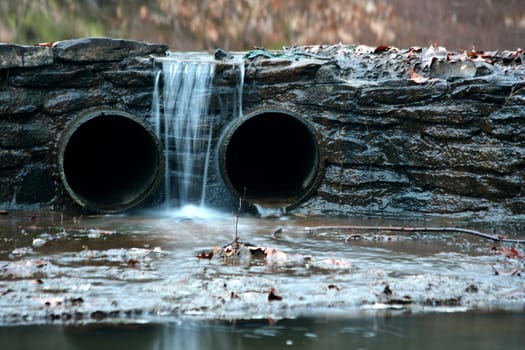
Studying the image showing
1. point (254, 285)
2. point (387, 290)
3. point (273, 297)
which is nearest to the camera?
point (273, 297)

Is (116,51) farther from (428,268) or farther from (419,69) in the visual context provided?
(428,268)

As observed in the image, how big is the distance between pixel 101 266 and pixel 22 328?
131 cm

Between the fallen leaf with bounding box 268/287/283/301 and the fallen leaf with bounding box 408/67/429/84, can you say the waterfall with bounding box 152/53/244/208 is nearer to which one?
the fallen leaf with bounding box 408/67/429/84

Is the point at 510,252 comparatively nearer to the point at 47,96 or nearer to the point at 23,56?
the point at 47,96

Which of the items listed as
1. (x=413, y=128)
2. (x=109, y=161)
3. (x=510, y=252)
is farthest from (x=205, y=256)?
(x=109, y=161)

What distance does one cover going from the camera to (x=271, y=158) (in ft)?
32.8

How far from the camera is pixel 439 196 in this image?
791 cm

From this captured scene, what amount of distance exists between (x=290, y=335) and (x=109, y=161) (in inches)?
251

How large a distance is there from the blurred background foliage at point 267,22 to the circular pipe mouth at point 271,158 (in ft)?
25.0

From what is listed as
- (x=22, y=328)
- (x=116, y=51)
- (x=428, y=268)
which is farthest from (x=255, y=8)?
(x=22, y=328)

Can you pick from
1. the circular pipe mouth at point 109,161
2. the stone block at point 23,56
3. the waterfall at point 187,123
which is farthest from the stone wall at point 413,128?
the stone block at point 23,56

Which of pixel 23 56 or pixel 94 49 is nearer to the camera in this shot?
pixel 23 56

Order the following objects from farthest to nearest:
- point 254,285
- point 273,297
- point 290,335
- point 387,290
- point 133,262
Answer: point 133,262
point 254,285
point 387,290
point 273,297
point 290,335

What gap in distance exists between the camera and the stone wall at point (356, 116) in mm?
7777
